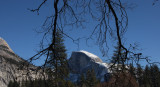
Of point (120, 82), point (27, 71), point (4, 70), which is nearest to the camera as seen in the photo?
point (27, 71)

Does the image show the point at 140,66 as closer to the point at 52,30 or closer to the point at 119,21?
the point at 119,21

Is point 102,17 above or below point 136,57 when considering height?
above

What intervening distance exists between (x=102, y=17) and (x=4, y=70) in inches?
3534

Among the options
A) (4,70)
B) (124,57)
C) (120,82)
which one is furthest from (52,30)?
(4,70)

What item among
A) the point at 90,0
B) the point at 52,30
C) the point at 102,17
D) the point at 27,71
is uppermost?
the point at 90,0

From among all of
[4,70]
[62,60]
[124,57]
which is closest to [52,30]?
[62,60]

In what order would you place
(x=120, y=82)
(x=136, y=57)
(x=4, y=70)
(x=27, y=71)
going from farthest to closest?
(x=4, y=70) → (x=120, y=82) → (x=136, y=57) → (x=27, y=71)

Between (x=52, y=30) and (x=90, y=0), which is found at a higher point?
(x=90, y=0)

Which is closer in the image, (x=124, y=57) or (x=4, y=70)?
(x=124, y=57)

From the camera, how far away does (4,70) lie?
85.1 meters

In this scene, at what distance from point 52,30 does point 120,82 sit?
146 cm

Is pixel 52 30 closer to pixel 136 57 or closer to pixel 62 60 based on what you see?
pixel 62 60

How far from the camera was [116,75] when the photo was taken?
298cm

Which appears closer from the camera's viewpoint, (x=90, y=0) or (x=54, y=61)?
(x=54, y=61)
